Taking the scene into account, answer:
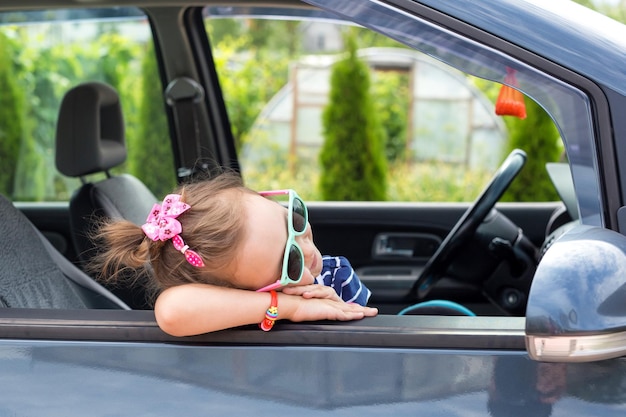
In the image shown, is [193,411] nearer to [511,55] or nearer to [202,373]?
[202,373]

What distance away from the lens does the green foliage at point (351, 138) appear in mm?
6094

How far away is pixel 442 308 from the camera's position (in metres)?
1.96

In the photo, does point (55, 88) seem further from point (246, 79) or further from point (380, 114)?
point (380, 114)

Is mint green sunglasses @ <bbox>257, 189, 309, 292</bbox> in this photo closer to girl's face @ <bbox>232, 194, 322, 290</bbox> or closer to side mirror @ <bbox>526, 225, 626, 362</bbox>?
girl's face @ <bbox>232, 194, 322, 290</bbox>

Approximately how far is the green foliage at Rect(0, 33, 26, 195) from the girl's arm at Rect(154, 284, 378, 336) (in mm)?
5325

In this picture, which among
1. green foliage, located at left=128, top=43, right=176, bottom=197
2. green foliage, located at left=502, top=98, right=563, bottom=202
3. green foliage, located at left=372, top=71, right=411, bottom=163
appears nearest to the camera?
green foliage, located at left=502, top=98, right=563, bottom=202

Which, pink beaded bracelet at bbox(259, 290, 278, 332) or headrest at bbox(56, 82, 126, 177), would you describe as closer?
pink beaded bracelet at bbox(259, 290, 278, 332)

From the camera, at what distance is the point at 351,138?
614 cm

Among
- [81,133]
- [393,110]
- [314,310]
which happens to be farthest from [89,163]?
[393,110]

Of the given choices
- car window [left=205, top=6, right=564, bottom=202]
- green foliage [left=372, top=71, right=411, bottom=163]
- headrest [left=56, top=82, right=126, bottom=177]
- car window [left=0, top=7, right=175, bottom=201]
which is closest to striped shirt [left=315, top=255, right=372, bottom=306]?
headrest [left=56, top=82, right=126, bottom=177]

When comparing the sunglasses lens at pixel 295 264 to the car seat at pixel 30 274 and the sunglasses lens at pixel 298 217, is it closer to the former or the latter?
the sunglasses lens at pixel 298 217

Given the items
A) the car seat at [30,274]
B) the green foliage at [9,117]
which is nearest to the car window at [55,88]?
the green foliage at [9,117]

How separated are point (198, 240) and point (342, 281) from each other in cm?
48

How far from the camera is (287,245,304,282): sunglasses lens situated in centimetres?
139
